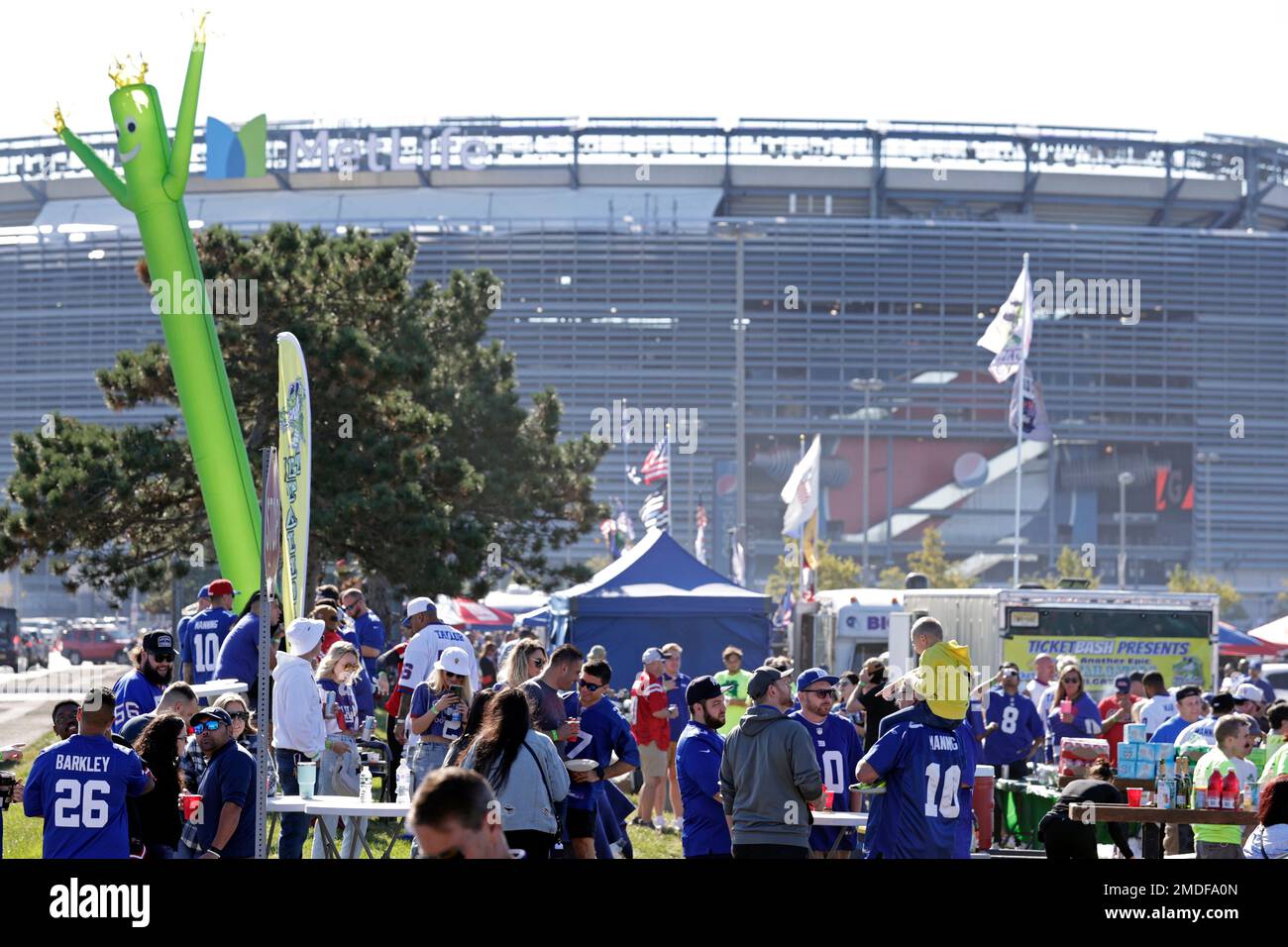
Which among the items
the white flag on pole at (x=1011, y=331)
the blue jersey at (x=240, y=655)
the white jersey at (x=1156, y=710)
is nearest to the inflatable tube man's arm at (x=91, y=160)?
the blue jersey at (x=240, y=655)

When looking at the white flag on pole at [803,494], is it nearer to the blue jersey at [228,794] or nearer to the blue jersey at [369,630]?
the blue jersey at [369,630]

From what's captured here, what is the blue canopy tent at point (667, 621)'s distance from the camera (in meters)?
24.8

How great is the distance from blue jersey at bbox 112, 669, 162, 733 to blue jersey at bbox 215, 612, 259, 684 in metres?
2.49

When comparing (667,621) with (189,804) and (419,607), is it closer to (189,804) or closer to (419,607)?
→ (419,607)

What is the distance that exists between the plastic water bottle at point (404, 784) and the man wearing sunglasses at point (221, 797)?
1.52 meters

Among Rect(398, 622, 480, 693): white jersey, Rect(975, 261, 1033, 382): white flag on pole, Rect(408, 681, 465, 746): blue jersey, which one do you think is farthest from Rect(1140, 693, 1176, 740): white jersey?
Rect(975, 261, 1033, 382): white flag on pole

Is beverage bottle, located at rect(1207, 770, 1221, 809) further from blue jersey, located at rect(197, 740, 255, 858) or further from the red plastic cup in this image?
the red plastic cup

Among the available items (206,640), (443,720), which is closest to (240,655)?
(206,640)

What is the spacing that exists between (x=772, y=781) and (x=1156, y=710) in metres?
8.61

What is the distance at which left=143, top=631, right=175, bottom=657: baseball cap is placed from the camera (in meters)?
10.3

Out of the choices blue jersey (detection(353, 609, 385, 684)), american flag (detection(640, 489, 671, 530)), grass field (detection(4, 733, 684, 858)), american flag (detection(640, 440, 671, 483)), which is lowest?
grass field (detection(4, 733, 684, 858))
